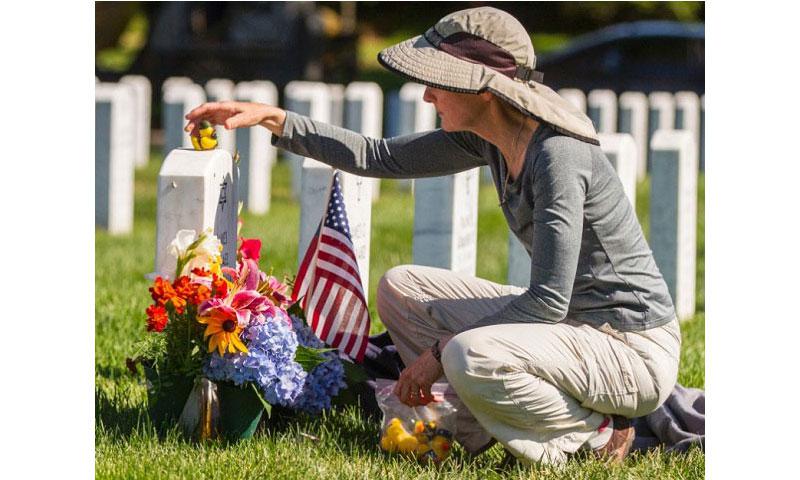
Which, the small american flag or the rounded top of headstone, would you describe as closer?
the small american flag

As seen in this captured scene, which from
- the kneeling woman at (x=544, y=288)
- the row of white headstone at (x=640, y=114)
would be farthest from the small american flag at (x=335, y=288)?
the row of white headstone at (x=640, y=114)

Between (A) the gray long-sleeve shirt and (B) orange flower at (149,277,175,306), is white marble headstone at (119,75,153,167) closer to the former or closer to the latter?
(A) the gray long-sleeve shirt

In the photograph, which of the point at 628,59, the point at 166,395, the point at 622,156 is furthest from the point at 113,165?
the point at 628,59

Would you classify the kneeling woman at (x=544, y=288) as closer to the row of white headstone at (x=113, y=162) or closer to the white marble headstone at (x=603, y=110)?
the row of white headstone at (x=113, y=162)

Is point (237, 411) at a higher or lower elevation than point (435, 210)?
lower

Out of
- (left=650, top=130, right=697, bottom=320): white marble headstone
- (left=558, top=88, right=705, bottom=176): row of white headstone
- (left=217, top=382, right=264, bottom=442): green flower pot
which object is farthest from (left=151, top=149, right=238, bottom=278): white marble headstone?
(left=558, top=88, right=705, bottom=176): row of white headstone

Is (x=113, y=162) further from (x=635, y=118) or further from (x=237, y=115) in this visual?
(x=635, y=118)

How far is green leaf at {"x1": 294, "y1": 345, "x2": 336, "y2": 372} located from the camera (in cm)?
389

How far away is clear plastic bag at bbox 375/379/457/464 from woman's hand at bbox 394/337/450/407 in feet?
0.36

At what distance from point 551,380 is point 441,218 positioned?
5.68 ft

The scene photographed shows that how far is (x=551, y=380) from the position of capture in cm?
357


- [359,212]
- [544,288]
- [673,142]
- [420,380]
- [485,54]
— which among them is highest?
[485,54]

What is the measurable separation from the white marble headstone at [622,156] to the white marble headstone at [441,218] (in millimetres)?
659

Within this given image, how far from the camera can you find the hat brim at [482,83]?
11.5ft
